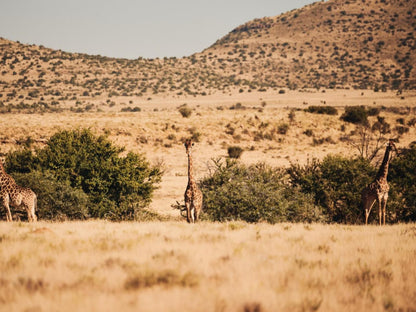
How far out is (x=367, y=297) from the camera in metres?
5.95

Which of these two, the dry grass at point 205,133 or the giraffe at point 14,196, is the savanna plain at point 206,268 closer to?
the giraffe at point 14,196

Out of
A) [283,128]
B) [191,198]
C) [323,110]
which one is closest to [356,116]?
[323,110]

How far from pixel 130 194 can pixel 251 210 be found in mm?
5239

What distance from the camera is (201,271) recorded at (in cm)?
665

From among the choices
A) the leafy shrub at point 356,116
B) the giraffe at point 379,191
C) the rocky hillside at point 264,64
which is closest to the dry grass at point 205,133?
the leafy shrub at point 356,116

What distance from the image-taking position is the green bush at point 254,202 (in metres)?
14.9

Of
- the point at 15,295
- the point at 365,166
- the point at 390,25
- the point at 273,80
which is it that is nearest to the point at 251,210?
the point at 365,166

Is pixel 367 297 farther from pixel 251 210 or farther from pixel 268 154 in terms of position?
pixel 268 154

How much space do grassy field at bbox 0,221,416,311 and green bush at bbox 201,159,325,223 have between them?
4524mm

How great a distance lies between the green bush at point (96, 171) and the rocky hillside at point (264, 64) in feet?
176

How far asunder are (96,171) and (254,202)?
22.3ft

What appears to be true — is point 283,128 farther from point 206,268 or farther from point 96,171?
point 206,268

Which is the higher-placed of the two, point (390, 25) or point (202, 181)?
point (390, 25)

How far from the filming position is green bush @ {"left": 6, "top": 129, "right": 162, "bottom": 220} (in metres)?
16.0
